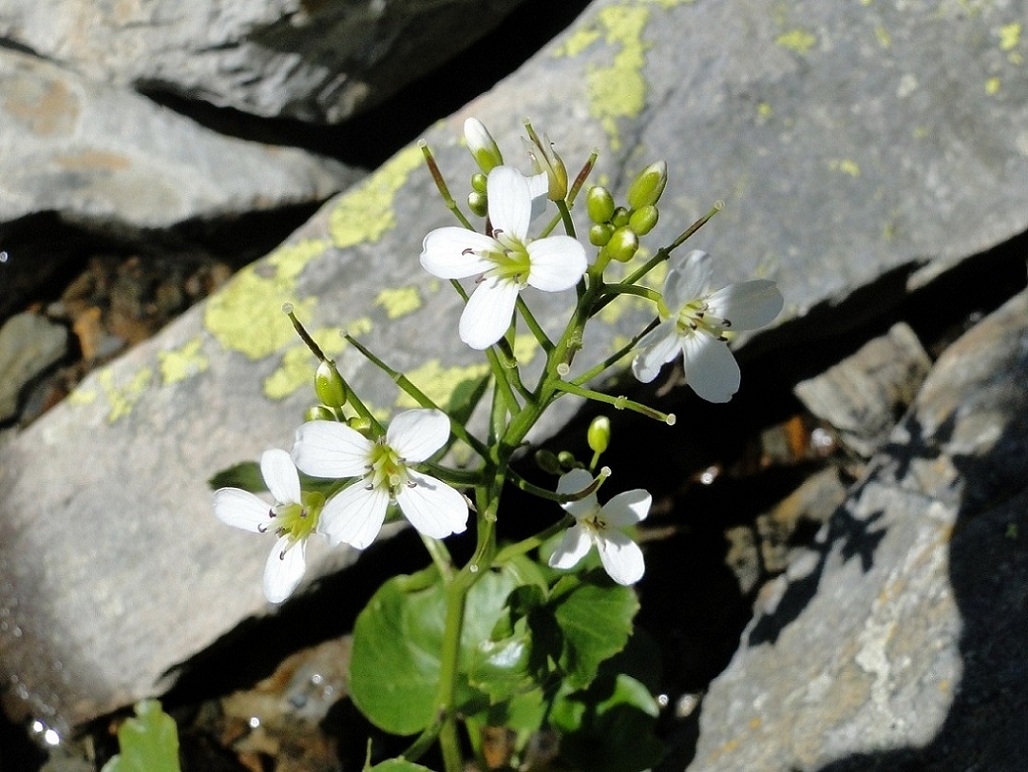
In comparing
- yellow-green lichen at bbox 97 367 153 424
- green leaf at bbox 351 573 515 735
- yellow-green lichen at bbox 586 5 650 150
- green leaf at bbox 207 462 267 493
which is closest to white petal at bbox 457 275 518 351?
green leaf at bbox 207 462 267 493

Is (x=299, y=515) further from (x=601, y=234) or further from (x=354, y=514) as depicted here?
(x=601, y=234)

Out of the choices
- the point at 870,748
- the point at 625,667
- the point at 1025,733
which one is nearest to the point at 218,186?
the point at 625,667

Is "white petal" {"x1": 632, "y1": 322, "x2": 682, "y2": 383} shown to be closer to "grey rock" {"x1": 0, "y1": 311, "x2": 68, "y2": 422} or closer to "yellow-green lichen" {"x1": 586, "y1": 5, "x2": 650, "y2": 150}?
"yellow-green lichen" {"x1": 586, "y1": 5, "x2": 650, "y2": 150}

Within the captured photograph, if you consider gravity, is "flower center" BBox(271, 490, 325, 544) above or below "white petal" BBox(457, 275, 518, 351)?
below

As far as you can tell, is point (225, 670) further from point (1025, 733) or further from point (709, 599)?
point (1025, 733)

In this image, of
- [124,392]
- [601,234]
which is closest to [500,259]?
[601,234]

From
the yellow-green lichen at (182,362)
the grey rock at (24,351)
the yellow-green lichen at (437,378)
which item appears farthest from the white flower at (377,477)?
the grey rock at (24,351)
